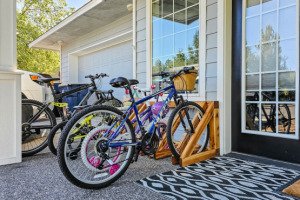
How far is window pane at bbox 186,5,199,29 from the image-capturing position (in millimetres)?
2856

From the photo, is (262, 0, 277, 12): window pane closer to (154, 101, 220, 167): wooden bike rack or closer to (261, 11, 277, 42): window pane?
(261, 11, 277, 42): window pane

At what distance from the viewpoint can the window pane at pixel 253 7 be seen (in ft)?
7.96

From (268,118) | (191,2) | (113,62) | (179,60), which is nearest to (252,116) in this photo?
(268,118)

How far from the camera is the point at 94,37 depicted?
6.21 metres

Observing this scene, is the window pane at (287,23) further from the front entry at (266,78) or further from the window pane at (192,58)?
the window pane at (192,58)

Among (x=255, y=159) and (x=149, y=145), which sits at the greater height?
(x=149, y=145)

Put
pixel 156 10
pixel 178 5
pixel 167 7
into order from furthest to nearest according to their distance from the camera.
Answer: pixel 156 10
pixel 167 7
pixel 178 5

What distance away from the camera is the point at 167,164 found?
7.47 ft

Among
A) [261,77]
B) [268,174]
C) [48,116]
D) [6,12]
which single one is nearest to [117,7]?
[6,12]

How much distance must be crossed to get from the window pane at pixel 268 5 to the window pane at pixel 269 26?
6 cm

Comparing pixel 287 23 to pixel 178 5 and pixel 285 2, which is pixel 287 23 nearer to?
pixel 285 2

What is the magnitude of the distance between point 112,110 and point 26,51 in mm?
12419

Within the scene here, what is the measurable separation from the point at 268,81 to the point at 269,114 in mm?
369

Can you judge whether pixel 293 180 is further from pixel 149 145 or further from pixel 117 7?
pixel 117 7
